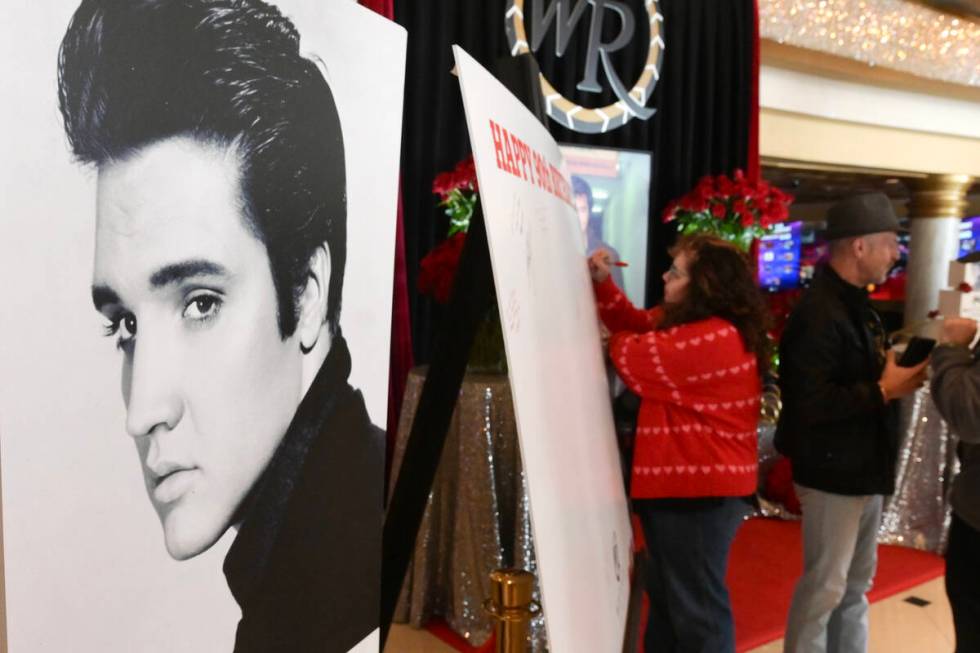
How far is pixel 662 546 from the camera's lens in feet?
6.01

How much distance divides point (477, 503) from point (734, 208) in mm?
1804

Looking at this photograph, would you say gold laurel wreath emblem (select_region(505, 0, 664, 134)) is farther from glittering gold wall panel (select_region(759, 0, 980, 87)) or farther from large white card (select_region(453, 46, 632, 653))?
large white card (select_region(453, 46, 632, 653))

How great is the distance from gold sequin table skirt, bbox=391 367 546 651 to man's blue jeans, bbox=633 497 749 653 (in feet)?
2.08

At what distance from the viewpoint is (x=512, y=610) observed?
35.3 inches

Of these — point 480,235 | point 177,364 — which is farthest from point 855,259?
point 177,364

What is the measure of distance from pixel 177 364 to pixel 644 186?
10.9 ft

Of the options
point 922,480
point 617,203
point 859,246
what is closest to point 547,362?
point 859,246

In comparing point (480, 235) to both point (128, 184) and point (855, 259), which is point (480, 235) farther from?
point (855, 259)

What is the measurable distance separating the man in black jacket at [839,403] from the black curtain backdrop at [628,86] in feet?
4.99

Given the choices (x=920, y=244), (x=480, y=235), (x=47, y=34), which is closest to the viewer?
(x=47, y=34)

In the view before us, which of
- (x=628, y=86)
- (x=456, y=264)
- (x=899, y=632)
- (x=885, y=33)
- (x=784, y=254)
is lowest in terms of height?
(x=899, y=632)

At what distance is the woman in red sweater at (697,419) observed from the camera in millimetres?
1694

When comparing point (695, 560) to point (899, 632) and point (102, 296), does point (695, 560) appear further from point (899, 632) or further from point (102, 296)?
point (102, 296)

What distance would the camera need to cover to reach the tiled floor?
248 centimetres
